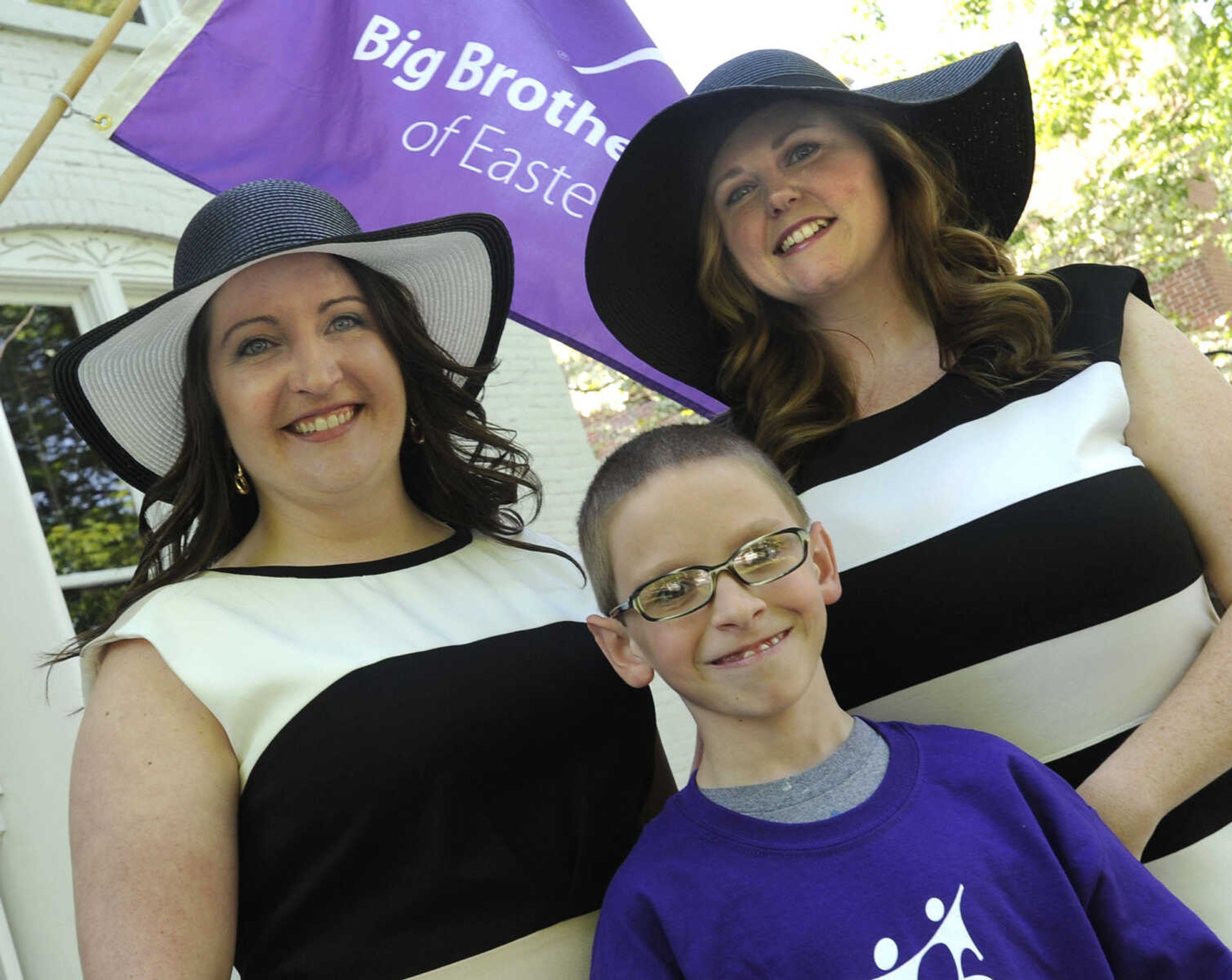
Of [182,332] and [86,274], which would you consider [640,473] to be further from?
[86,274]

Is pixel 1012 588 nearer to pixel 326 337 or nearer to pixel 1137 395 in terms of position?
pixel 1137 395

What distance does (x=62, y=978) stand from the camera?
3.72m

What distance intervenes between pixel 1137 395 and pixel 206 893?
157 centimetres

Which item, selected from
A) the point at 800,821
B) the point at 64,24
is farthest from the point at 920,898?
the point at 64,24

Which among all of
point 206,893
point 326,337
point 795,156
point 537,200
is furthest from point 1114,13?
point 206,893

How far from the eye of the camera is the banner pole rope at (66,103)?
104 inches

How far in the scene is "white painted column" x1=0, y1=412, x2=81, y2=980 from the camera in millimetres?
3764

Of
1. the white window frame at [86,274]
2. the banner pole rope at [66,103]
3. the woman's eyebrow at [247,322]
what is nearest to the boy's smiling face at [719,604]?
the woman's eyebrow at [247,322]

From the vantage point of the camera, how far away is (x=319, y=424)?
2.00m

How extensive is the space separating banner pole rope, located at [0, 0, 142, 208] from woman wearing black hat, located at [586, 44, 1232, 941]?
1254 mm

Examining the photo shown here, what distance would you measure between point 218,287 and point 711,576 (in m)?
0.92

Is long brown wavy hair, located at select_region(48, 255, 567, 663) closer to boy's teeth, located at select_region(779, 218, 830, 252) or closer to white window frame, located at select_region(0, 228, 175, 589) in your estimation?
boy's teeth, located at select_region(779, 218, 830, 252)

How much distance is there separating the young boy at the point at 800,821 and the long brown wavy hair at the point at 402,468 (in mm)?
501

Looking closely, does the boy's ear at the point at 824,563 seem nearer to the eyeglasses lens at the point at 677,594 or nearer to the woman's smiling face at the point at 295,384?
the eyeglasses lens at the point at 677,594
